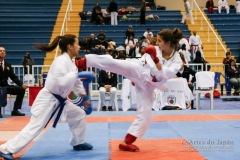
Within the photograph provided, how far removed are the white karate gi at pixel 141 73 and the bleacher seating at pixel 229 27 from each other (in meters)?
15.6

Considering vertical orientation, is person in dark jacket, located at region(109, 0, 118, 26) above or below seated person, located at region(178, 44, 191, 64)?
above

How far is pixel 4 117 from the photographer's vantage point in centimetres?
970

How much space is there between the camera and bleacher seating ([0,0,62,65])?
2047 centimetres

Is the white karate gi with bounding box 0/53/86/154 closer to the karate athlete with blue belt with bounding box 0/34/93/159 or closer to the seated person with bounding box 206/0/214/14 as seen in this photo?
the karate athlete with blue belt with bounding box 0/34/93/159

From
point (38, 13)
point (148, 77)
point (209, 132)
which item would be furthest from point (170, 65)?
point (38, 13)

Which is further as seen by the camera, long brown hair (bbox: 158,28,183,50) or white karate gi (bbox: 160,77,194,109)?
Result: white karate gi (bbox: 160,77,194,109)

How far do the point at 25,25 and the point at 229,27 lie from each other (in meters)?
10.4

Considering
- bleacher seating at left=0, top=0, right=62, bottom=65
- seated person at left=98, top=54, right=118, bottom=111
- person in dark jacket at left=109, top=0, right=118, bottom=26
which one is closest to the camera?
seated person at left=98, top=54, right=118, bottom=111

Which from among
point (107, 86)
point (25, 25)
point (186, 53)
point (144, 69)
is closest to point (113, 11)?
point (25, 25)

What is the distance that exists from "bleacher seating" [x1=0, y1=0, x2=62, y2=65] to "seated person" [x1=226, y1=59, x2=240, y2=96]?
→ 8385mm

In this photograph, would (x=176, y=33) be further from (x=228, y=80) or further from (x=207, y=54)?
(x=207, y=54)

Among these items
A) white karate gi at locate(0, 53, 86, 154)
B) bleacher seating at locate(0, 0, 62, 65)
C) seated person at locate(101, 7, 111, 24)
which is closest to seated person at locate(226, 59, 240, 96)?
bleacher seating at locate(0, 0, 62, 65)

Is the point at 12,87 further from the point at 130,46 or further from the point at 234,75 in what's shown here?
the point at 130,46

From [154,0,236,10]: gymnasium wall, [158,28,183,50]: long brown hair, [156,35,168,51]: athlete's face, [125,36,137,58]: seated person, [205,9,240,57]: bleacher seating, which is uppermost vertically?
[154,0,236,10]: gymnasium wall
